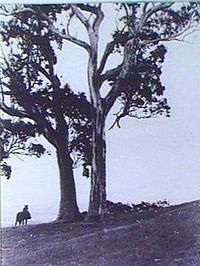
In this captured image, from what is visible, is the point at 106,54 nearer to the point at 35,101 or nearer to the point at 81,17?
the point at 81,17

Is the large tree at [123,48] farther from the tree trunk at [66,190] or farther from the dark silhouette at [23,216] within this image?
the dark silhouette at [23,216]

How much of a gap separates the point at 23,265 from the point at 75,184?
0.23m

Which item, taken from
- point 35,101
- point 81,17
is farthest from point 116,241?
point 81,17

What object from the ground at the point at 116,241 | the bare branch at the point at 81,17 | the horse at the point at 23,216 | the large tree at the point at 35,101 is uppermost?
the bare branch at the point at 81,17

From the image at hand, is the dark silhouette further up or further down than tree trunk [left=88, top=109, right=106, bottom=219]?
further down

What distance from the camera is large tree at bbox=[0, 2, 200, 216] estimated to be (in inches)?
51.1

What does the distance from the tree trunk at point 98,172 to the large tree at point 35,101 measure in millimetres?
22

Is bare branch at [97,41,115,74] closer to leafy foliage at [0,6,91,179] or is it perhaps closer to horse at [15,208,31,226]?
leafy foliage at [0,6,91,179]

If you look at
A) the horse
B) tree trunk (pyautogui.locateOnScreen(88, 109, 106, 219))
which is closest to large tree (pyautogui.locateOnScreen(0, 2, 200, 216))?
tree trunk (pyautogui.locateOnScreen(88, 109, 106, 219))

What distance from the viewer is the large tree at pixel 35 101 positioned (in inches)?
51.9

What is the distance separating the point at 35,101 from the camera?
4.36ft

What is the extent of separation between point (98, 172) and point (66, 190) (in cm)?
9

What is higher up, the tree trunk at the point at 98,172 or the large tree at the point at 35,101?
the large tree at the point at 35,101

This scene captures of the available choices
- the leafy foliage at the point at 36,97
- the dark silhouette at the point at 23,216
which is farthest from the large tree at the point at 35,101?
the dark silhouette at the point at 23,216
